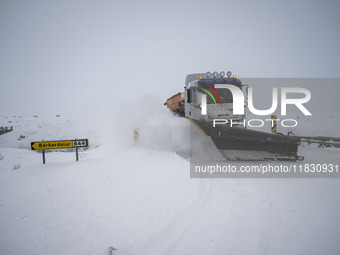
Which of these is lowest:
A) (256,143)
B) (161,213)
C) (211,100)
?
(161,213)

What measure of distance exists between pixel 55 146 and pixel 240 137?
5.82 m

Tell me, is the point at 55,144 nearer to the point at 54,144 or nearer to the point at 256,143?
the point at 54,144

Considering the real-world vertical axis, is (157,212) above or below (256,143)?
below

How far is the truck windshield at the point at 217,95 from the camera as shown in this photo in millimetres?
8159

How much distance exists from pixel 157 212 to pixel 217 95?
21.1ft

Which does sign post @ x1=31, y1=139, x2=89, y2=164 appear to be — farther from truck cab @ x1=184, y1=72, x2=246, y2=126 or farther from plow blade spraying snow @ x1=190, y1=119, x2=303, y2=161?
truck cab @ x1=184, y1=72, x2=246, y2=126

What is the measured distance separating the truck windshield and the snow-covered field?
4.30 metres

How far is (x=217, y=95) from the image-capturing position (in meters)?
8.23

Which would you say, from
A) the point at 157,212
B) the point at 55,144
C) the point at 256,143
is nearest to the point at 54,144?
the point at 55,144

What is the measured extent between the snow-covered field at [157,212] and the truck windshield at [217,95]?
430 centimetres

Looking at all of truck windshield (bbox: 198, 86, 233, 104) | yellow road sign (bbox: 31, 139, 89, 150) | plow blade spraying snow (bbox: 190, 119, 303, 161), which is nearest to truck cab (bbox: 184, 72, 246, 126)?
truck windshield (bbox: 198, 86, 233, 104)

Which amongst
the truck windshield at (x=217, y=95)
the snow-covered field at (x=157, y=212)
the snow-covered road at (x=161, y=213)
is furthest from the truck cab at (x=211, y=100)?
the snow-covered road at (x=161, y=213)

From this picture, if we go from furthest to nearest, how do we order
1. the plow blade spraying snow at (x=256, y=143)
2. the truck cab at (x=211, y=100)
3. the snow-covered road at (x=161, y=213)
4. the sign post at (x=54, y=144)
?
1. the truck cab at (x=211, y=100)
2. the plow blade spraying snow at (x=256, y=143)
3. the sign post at (x=54, y=144)
4. the snow-covered road at (x=161, y=213)

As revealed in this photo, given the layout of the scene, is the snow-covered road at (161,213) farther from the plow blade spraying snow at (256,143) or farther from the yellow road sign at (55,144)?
the plow blade spraying snow at (256,143)
